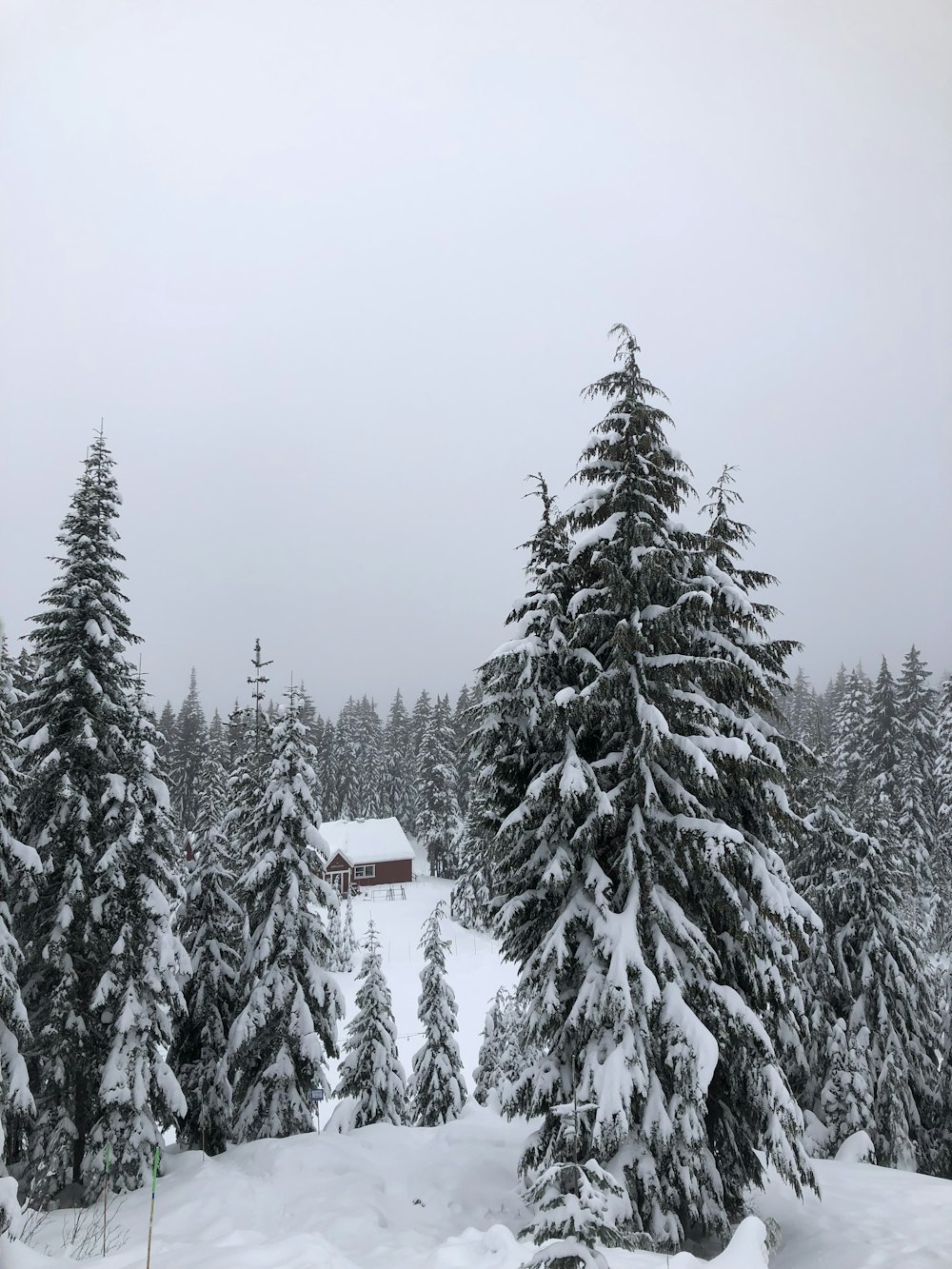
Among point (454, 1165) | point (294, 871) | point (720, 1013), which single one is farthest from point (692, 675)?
point (294, 871)

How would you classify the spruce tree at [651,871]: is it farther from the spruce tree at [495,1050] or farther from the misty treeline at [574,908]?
the spruce tree at [495,1050]

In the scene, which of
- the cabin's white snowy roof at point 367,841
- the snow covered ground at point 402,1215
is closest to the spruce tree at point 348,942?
the cabin's white snowy roof at point 367,841

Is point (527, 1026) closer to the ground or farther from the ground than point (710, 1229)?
farther from the ground

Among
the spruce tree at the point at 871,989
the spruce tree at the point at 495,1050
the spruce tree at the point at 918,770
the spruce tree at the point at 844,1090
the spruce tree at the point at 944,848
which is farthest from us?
the spruce tree at the point at 918,770

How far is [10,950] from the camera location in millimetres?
12008

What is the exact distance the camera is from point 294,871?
17.2 metres

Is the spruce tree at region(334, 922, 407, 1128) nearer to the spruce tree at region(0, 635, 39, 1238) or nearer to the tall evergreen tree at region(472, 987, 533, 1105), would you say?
the tall evergreen tree at region(472, 987, 533, 1105)

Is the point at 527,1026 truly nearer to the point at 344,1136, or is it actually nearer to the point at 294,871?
the point at 344,1136

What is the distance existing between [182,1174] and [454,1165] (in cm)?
555

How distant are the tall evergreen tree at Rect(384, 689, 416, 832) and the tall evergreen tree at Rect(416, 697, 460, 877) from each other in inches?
564

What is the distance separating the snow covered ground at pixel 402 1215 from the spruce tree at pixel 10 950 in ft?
7.10

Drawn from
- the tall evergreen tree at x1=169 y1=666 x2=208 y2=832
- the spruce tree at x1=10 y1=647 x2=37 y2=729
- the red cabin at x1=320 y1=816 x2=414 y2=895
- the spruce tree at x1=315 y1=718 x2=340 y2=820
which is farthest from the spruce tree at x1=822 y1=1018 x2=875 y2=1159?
the spruce tree at x1=315 y1=718 x2=340 y2=820

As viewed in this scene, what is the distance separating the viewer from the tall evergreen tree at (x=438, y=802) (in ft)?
224

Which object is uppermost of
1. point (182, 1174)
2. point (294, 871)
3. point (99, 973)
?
point (294, 871)
